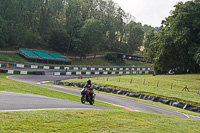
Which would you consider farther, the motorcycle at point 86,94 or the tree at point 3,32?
the tree at point 3,32

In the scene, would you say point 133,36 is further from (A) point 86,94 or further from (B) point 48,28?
(A) point 86,94

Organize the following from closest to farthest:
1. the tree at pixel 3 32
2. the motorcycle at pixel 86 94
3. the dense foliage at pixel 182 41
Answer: the motorcycle at pixel 86 94, the dense foliage at pixel 182 41, the tree at pixel 3 32

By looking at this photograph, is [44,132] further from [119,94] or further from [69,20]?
[69,20]

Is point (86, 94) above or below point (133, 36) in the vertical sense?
below

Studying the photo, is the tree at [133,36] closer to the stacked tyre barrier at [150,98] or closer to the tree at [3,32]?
the tree at [3,32]

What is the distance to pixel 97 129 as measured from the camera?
7352 mm

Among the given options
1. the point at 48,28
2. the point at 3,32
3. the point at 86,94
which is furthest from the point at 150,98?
the point at 48,28

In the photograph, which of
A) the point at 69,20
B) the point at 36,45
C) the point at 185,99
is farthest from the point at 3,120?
the point at 69,20

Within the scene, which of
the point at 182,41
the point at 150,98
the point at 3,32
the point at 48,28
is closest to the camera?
the point at 150,98

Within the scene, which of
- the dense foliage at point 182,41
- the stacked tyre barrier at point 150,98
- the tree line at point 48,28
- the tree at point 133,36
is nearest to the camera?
the stacked tyre barrier at point 150,98

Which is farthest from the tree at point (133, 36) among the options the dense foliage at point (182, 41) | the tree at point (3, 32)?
the tree at point (3, 32)

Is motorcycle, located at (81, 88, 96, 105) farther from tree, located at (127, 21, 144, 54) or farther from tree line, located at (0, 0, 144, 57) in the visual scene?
tree, located at (127, 21, 144, 54)

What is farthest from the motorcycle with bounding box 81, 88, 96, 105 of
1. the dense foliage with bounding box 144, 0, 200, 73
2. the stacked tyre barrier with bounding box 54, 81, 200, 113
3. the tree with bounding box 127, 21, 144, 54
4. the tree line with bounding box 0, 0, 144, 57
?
the tree with bounding box 127, 21, 144, 54

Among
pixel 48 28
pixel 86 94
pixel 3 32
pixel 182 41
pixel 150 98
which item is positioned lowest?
pixel 150 98
